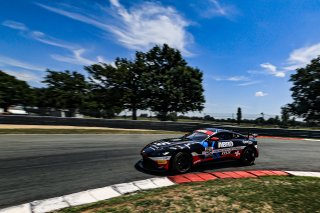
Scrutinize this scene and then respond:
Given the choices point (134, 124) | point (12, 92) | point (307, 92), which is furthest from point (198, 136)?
point (307, 92)

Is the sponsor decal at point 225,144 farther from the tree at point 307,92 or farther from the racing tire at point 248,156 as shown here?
the tree at point 307,92

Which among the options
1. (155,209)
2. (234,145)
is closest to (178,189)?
(155,209)

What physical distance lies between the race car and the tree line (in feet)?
83.6

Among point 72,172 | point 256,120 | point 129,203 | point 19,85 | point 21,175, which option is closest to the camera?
point 129,203

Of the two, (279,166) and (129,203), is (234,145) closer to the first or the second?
(279,166)

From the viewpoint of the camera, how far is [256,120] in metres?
29.2

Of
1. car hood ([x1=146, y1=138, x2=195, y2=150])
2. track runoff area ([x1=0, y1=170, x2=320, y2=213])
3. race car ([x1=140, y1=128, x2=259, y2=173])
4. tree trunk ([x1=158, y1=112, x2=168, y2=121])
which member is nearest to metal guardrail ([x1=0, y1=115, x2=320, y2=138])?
tree trunk ([x1=158, y1=112, x2=168, y2=121])

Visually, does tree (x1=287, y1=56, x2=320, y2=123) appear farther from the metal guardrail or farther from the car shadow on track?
the car shadow on track

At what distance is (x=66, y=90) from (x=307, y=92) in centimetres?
3287

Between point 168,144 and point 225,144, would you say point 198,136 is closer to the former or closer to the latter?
point 225,144

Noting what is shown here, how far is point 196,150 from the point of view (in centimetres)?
848

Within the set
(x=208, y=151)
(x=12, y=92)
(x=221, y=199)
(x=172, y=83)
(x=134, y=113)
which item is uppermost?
(x=172, y=83)

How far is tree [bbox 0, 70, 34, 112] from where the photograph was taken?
1287 inches

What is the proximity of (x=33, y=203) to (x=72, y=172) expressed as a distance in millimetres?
2449
